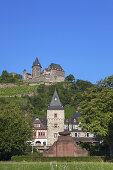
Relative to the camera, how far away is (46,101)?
11519cm

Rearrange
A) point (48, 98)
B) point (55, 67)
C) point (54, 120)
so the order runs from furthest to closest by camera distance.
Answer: point (55, 67) → point (48, 98) → point (54, 120)

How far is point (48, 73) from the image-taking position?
146000 millimetres

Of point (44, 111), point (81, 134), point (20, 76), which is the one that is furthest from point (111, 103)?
point (20, 76)

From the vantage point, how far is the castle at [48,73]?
14262cm

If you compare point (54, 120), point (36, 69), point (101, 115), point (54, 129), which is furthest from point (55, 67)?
point (101, 115)

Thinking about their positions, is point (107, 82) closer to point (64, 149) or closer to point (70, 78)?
point (64, 149)

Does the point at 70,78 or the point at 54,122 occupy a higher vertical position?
the point at 70,78

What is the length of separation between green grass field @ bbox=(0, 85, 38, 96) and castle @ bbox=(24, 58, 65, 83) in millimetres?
11017

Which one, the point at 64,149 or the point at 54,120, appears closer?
the point at 64,149

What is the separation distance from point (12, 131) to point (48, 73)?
356ft

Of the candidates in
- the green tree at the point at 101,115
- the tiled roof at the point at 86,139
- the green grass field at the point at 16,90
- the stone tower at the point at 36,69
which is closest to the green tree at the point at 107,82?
the green tree at the point at 101,115

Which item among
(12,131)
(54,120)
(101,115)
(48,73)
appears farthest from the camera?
(48,73)

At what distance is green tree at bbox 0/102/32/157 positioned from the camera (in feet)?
123

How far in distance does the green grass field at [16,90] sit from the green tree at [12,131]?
283 feet
